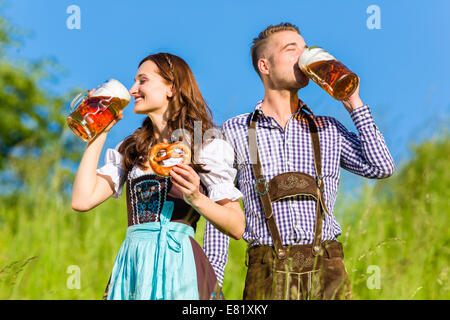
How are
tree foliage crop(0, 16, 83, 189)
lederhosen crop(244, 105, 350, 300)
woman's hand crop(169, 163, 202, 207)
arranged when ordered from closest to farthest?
woman's hand crop(169, 163, 202, 207), lederhosen crop(244, 105, 350, 300), tree foliage crop(0, 16, 83, 189)

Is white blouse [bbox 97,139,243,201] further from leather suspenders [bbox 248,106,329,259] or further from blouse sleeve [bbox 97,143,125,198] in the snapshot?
leather suspenders [bbox 248,106,329,259]

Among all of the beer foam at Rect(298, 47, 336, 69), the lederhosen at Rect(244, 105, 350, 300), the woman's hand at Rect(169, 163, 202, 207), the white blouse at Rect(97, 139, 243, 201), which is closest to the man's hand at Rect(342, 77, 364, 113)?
the beer foam at Rect(298, 47, 336, 69)

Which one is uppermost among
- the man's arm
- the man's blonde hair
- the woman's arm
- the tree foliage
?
the tree foliage

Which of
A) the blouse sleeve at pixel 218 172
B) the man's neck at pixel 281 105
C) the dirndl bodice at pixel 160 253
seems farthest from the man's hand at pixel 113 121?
the man's neck at pixel 281 105

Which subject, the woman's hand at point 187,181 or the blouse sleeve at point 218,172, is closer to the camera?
the woman's hand at point 187,181

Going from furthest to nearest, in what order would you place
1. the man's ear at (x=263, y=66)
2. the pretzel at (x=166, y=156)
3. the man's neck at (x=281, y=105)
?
the man's ear at (x=263, y=66) → the man's neck at (x=281, y=105) → the pretzel at (x=166, y=156)

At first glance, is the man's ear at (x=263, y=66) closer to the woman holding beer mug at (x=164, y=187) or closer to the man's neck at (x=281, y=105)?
the man's neck at (x=281, y=105)

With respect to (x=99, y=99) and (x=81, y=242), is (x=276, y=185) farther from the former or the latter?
(x=81, y=242)

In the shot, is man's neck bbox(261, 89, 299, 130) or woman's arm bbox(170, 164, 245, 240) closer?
woman's arm bbox(170, 164, 245, 240)

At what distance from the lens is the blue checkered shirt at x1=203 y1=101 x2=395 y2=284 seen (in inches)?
98.0

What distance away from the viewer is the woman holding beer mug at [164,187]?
7.07 ft

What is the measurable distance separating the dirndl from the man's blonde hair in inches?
41.6

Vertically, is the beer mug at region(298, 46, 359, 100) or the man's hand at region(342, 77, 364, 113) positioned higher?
the beer mug at region(298, 46, 359, 100)
